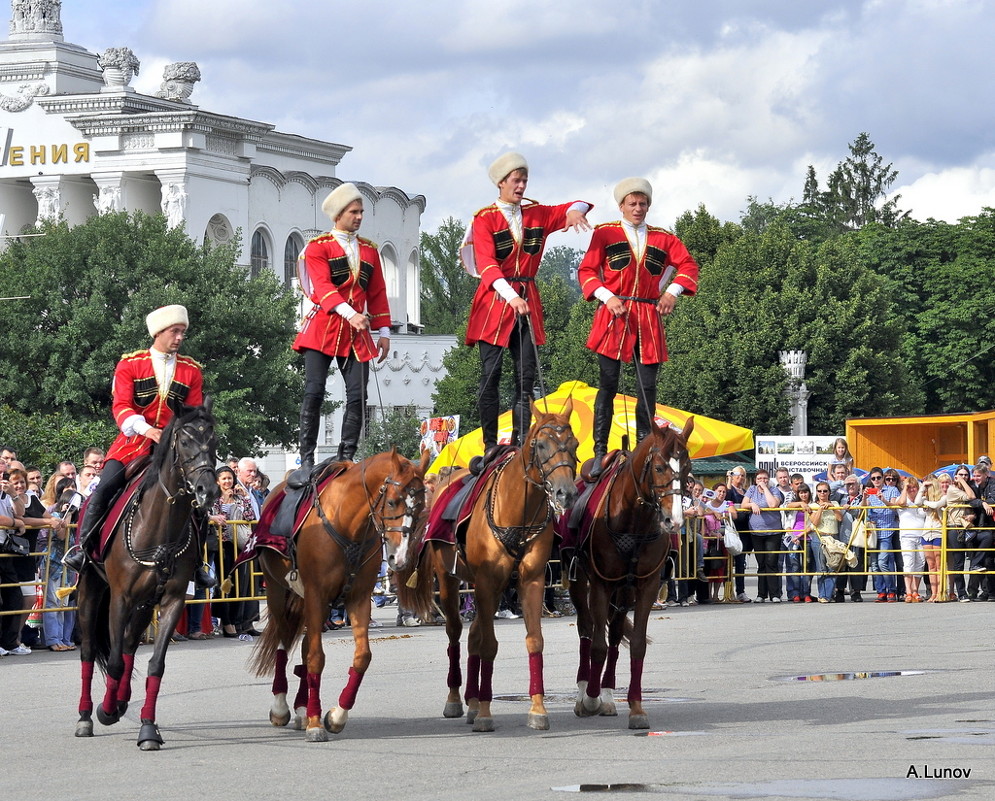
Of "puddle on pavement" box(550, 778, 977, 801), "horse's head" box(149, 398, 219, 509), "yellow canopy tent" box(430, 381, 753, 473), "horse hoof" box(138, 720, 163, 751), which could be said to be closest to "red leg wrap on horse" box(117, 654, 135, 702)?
"horse hoof" box(138, 720, 163, 751)

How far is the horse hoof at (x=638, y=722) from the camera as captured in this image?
42.2ft

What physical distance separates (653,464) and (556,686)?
359cm

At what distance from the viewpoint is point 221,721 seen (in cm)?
1409

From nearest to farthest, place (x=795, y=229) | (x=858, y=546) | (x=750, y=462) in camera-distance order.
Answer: (x=858, y=546) → (x=750, y=462) → (x=795, y=229)

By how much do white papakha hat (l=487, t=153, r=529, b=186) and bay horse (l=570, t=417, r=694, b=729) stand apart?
8.15 feet

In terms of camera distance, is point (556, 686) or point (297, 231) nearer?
point (556, 686)

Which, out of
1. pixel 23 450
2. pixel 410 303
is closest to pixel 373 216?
pixel 410 303

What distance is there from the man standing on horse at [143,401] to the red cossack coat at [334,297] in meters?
0.96

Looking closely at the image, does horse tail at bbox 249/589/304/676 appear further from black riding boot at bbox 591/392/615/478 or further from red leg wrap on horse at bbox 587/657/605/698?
black riding boot at bbox 591/392/615/478

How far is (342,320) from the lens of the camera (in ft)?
46.7

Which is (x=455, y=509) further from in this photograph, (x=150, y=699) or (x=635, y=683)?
(x=150, y=699)

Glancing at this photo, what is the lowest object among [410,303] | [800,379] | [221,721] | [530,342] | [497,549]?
[221,721]

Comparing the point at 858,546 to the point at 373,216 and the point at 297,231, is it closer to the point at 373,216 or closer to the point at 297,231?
the point at 297,231

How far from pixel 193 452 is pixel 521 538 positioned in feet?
7.94
